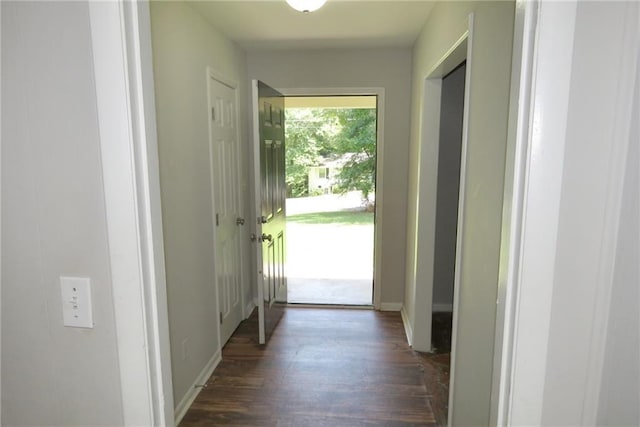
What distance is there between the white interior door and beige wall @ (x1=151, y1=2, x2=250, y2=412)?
0.13m

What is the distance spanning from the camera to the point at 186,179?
2420 millimetres

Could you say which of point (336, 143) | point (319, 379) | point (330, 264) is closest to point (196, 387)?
point (319, 379)

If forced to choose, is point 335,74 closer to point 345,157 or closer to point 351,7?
point 351,7

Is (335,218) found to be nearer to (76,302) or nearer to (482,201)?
(482,201)

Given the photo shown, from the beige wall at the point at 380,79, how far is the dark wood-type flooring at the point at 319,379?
42.9 inches

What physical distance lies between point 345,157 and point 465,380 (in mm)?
9327

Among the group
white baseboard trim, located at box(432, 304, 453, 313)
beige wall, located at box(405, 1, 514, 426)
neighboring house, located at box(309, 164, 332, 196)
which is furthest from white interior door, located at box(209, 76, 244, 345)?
neighboring house, located at box(309, 164, 332, 196)

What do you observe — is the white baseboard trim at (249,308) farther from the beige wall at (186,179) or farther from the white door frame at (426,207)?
the white door frame at (426,207)

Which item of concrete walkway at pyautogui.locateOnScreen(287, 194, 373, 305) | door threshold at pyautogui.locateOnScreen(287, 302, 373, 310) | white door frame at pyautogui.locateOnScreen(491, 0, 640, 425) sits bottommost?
concrete walkway at pyautogui.locateOnScreen(287, 194, 373, 305)

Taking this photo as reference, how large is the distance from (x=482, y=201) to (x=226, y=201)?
2.04m

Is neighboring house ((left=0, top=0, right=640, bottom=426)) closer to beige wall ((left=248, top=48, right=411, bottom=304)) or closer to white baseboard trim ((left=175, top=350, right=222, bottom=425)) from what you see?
white baseboard trim ((left=175, top=350, right=222, bottom=425))

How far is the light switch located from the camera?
34.4 inches

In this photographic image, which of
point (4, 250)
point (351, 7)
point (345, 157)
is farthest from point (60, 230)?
point (345, 157)

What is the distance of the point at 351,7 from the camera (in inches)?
99.6
